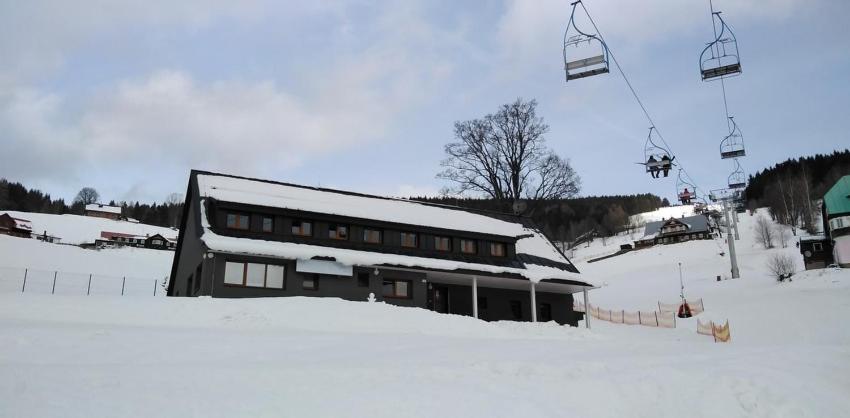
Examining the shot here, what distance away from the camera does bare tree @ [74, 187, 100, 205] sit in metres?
175

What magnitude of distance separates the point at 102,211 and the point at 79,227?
2663 centimetres

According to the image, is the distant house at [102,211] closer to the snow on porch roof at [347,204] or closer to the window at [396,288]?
the snow on porch roof at [347,204]

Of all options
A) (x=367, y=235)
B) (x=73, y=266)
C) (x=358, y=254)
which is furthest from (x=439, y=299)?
(x=73, y=266)

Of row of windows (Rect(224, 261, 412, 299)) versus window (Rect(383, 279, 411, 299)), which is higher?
row of windows (Rect(224, 261, 412, 299))

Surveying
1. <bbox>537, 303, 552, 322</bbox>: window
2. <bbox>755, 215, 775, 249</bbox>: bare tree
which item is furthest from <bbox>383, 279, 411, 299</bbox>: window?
<bbox>755, 215, 775, 249</bbox>: bare tree

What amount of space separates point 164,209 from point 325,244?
15211 centimetres

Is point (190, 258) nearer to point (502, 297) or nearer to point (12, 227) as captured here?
point (502, 297)

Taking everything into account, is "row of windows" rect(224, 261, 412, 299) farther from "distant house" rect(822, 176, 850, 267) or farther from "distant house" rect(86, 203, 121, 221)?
"distant house" rect(86, 203, 121, 221)

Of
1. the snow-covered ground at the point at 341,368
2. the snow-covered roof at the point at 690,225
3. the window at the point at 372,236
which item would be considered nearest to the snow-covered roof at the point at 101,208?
the snow-covered roof at the point at 690,225

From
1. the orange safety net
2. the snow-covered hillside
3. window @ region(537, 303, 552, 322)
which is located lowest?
the orange safety net

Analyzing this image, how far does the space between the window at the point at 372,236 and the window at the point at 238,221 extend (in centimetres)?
595

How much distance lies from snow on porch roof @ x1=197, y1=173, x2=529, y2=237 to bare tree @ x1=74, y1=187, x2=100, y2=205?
Result: 6553 inches

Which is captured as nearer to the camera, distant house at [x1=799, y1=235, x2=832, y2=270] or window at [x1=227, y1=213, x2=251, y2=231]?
window at [x1=227, y1=213, x2=251, y2=231]

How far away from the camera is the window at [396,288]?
1156 inches
